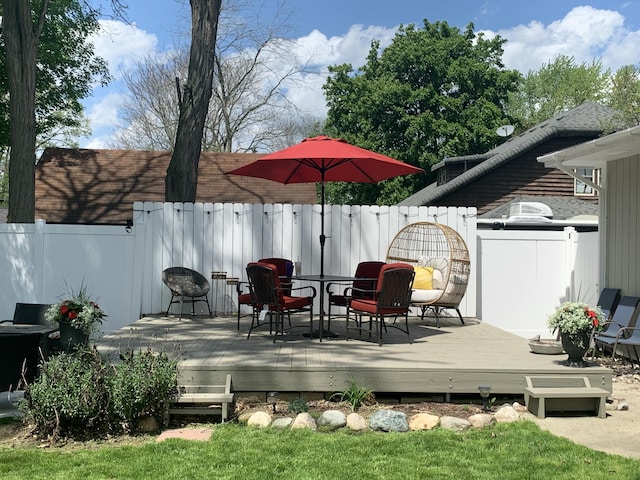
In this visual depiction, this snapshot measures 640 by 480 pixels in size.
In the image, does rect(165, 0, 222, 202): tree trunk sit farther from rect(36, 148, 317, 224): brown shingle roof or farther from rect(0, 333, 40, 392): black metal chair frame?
rect(36, 148, 317, 224): brown shingle roof

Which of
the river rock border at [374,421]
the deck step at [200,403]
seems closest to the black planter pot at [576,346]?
the river rock border at [374,421]

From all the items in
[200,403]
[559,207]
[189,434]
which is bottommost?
[189,434]

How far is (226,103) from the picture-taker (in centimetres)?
2516

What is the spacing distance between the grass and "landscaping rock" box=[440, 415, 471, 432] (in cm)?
13

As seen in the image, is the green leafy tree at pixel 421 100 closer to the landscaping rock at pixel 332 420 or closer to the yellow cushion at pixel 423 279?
the yellow cushion at pixel 423 279

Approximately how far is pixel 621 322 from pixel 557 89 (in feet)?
118

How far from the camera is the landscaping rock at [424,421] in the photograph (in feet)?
14.5

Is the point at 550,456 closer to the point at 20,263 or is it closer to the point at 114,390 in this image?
the point at 114,390

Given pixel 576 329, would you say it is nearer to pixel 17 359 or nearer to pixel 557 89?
pixel 17 359

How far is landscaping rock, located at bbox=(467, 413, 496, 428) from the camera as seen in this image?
4.49 metres

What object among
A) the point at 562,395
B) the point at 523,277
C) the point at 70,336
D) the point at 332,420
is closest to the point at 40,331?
Answer: the point at 70,336

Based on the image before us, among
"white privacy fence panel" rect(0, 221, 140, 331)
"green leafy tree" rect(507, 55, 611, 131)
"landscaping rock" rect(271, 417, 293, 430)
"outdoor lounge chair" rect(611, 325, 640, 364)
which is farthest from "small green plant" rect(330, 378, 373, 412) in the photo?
"green leafy tree" rect(507, 55, 611, 131)

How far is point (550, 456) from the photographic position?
12.5ft

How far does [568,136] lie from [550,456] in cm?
1731
